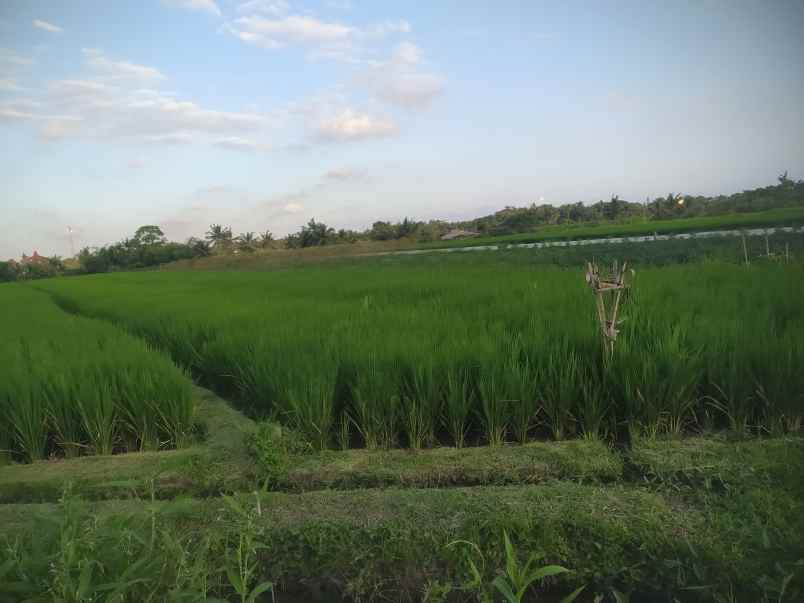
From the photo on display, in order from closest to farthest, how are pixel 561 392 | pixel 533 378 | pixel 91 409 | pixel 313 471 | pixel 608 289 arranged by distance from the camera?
Result: pixel 313 471 < pixel 608 289 < pixel 561 392 < pixel 533 378 < pixel 91 409

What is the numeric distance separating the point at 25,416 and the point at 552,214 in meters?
35.5

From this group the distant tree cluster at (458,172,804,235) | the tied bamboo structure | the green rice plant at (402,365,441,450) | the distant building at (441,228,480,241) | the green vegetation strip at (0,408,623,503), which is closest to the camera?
the green vegetation strip at (0,408,623,503)

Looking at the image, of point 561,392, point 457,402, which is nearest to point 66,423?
point 457,402

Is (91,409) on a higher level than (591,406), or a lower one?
higher

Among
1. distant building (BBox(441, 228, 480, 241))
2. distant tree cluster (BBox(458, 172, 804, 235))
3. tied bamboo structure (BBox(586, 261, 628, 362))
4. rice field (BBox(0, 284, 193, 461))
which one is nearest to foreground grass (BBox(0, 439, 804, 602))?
tied bamboo structure (BBox(586, 261, 628, 362))

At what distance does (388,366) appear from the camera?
217 centimetres

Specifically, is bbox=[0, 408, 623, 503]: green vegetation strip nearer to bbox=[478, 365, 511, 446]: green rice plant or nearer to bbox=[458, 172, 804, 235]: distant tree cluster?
bbox=[478, 365, 511, 446]: green rice plant

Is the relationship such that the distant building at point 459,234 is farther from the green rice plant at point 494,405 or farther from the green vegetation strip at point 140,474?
the green vegetation strip at point 140,474

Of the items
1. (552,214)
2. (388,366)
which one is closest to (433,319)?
(388,366)

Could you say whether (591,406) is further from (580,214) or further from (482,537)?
(580,214)

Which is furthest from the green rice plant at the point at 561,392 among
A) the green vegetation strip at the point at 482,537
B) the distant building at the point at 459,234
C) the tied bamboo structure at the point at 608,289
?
the distant building at the point at 459,234

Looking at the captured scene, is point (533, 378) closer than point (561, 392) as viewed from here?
No

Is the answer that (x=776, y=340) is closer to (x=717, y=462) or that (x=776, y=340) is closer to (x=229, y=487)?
(x=717, y=462)

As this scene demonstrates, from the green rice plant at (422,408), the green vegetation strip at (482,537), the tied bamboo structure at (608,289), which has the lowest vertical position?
the green vegetation strip at (482,537)
